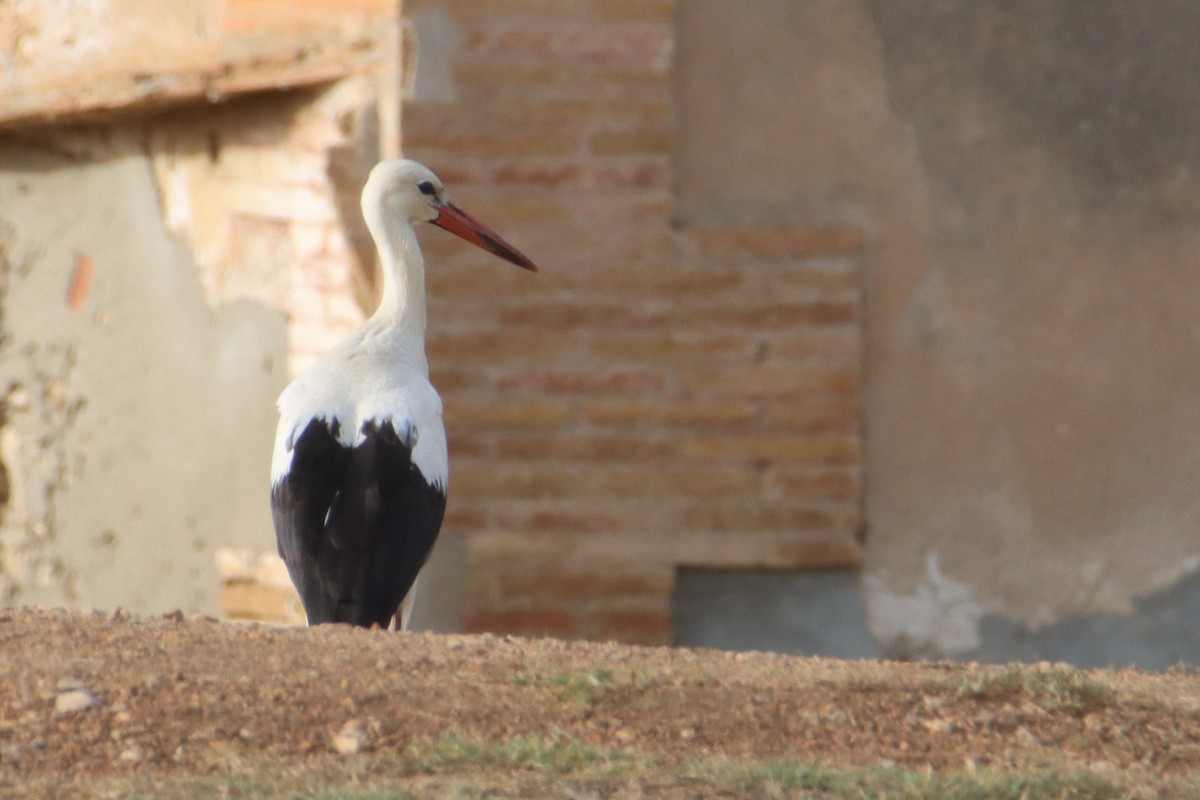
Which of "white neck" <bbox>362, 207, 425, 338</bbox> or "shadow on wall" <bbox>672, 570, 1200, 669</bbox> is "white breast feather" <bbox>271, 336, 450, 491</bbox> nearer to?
"white neck" <bbox>362, 207, 425, 338</bbox>

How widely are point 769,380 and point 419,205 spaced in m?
1.12

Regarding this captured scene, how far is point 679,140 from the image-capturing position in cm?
546

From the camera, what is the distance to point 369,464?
4.73 metres

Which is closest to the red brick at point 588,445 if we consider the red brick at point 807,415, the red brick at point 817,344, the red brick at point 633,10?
the red brick at point 807,415

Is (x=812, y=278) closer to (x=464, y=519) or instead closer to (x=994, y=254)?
(x=994, y=254)

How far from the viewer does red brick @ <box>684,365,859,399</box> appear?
213 inches

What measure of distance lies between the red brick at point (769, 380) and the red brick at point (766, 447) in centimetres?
12

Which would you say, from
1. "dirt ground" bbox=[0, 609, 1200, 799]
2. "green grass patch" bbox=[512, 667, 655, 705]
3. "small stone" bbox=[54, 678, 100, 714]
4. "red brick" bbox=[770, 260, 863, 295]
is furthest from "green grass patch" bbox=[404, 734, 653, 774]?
"red brick" bbox=[770, 260, 863, 295]

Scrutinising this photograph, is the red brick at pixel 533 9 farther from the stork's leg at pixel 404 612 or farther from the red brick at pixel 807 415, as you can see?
the stork's leg at pixel 404 612

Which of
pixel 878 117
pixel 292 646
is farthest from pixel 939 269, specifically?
pixel 292 646

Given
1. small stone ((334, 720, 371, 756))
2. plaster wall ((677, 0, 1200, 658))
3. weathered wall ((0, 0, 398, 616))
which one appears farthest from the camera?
weathered wall ((0, 0, 398, 616))

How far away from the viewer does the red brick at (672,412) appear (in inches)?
213

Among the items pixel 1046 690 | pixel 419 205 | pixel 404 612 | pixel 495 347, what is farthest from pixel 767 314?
pixel 1046 690

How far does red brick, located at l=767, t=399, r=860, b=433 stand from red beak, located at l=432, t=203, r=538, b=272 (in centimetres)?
82
